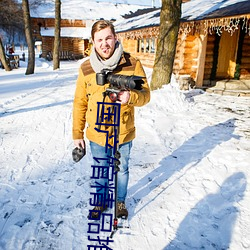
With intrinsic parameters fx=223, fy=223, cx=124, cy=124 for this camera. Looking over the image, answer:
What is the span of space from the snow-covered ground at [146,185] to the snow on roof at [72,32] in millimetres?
26177

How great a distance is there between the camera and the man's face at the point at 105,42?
1.74 meters

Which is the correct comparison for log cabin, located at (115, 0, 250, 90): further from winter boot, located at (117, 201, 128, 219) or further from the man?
winter boot, located at (117, 201, 128, 219)

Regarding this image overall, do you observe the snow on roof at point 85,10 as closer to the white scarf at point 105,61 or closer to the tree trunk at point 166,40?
the tree trunk at point 166,40

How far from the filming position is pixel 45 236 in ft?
7.26

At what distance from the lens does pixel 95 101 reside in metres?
2.00

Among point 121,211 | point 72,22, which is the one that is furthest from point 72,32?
point 121,211

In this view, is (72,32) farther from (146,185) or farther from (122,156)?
(122,156)

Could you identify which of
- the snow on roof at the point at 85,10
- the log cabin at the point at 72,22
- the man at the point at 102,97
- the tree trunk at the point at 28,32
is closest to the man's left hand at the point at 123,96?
the man at the point at 102,97

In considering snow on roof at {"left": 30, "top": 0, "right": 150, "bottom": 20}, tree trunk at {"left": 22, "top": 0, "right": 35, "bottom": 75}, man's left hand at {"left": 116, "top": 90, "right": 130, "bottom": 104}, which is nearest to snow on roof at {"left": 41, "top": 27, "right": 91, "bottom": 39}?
snow on roof at {"left": 30, "top": 0, "right": 150, "bottom": 20}

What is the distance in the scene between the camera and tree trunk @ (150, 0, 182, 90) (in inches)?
273

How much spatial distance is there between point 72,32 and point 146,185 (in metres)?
30.9

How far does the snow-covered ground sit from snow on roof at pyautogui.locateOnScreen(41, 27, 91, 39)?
2618cm

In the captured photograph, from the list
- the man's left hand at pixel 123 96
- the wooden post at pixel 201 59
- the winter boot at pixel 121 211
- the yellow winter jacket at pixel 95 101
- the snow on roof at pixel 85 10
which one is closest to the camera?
the man's left hand at pixel 123 96

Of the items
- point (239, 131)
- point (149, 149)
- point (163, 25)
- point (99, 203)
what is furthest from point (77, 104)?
point (163, 25)
